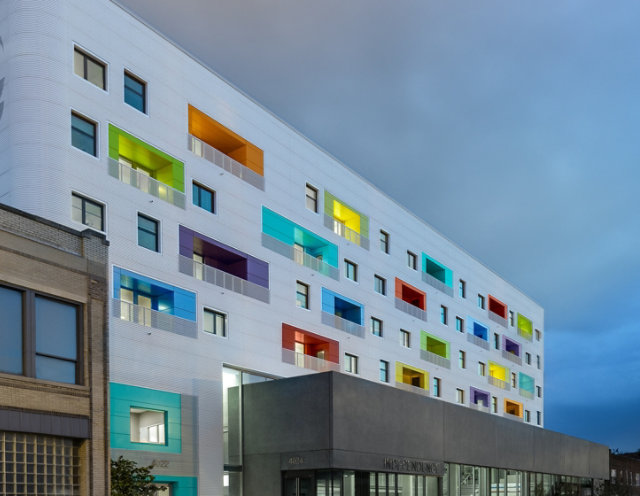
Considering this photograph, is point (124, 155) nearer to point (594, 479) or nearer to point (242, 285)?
point (242, 285)

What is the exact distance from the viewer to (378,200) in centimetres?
5234

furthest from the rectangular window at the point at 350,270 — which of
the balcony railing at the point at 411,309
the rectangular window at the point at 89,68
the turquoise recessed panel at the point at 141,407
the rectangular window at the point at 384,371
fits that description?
the rectangular window at the point at 89,68

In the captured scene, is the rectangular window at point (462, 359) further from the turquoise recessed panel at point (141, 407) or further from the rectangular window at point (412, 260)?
the turquoise recessed panel at point (141, 407)

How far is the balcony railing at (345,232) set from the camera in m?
46.4

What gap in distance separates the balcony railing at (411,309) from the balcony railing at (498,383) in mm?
13512

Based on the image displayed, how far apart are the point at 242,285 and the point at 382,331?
1481cm

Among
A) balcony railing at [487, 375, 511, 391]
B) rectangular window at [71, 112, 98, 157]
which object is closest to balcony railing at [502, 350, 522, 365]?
balcony railing at [487, 375, 511, 391]

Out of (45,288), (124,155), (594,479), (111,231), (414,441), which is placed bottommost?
(594,479)

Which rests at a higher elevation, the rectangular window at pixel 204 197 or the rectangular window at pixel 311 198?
the rectangular window at pixel 311 198

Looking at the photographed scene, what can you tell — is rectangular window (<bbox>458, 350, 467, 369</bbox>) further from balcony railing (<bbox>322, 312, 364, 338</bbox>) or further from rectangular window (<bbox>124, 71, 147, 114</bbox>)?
rectangular window (<bbox>124, 71, 147, 114</bbox>)

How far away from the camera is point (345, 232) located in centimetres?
4828

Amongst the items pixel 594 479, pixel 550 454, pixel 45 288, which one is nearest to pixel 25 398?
pixel 45 288

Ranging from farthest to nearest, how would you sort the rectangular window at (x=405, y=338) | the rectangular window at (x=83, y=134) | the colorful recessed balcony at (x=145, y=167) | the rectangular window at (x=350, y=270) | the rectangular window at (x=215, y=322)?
1. the rectangular window at (x=405, y=338)
2. the rectangular window at (x=350, y=270)
3. the rectangular window at (x=215, y=322)
4. the colorful recessed balcony at (x=145, y=167)
5. the rectangular window at (x=83, y=134)

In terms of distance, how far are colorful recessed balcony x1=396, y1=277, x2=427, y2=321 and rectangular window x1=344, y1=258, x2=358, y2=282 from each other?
5320mm
